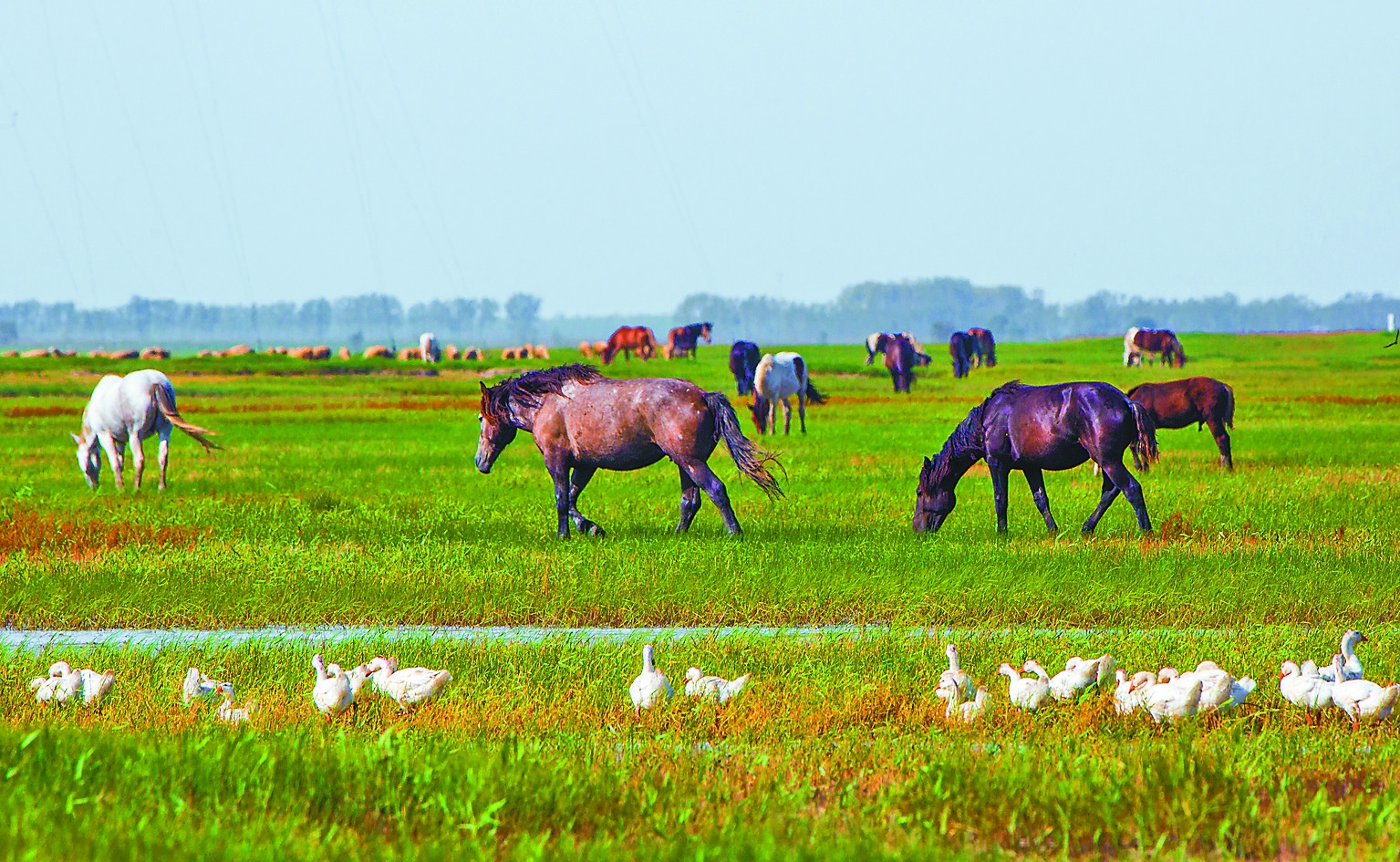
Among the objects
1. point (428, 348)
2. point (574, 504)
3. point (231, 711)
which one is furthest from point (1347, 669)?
point (428, 348)

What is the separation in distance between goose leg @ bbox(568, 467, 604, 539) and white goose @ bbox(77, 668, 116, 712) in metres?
7.24

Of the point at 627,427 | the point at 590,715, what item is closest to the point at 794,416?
the point at 627,427

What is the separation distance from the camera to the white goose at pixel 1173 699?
7.29 m

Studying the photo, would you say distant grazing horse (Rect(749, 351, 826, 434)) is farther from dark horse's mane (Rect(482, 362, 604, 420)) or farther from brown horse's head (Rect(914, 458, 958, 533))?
dark horse's mane (Rect(482, 362, 604, 420))

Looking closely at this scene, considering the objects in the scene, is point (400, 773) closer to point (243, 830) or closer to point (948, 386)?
point (243, 830)

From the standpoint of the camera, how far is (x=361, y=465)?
87.7ft

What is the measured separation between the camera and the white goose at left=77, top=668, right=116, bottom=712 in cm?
789

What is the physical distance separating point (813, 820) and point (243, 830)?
235 centimetres

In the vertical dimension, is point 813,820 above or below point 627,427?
below

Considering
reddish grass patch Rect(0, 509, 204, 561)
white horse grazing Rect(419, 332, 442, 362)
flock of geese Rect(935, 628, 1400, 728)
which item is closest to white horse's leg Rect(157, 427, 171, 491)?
reddish grass patch Rect(0, 509, 204, 561)

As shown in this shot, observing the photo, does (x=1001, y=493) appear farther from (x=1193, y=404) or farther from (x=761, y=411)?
(x=761, y=411)

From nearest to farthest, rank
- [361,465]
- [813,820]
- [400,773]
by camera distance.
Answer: [813,820], [400,773], [361,465]

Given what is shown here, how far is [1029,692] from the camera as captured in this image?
25.1 ft

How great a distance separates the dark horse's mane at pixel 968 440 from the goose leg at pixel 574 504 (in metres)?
3.89
